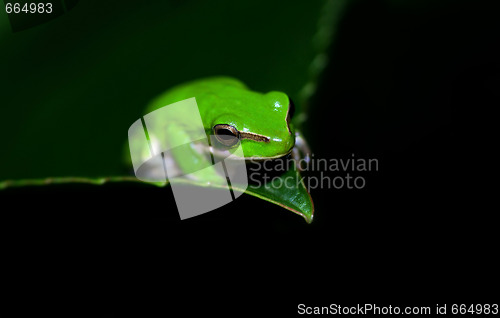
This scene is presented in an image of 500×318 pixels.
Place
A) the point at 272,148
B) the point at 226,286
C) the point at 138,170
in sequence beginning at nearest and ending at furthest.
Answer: the point at 226,286
the point at 272,148
the point at 138,170

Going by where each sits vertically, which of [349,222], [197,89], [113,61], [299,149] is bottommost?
[349,222]

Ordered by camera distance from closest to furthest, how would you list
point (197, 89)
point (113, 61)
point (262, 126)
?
point (113, 61)
point (262, 126)
point (197, 89)

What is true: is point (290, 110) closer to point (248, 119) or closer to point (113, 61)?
point (248, 119)

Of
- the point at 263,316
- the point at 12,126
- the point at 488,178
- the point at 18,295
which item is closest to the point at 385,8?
the point at 488,178

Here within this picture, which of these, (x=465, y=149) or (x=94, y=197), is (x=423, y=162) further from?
(x=94, y=197)

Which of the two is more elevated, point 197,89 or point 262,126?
point 197,89

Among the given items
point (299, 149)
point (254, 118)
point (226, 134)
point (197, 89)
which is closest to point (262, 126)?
point (254, 118)
